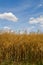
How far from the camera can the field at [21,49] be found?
1259 centimetres

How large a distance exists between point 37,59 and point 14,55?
3.78ft

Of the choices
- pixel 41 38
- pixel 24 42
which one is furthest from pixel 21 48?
pixel 41 38

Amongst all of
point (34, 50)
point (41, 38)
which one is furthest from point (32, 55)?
point (41, 38)

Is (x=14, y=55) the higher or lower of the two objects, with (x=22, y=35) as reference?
lower

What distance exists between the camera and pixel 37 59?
1266 centimetres

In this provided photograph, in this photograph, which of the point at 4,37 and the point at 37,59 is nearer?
the point at 37,59

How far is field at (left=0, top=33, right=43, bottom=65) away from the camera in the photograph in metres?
12.6

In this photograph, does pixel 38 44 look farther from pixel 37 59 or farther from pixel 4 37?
pixel 4 37

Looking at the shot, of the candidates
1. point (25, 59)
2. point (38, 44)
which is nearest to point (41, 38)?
point (38, 44)

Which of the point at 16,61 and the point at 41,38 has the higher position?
the point at 41,38

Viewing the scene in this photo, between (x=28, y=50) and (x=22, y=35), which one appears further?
(x=22, y=35)

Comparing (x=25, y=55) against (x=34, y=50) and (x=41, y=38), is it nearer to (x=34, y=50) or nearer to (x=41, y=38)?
(x=34, y=50)

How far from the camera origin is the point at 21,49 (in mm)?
13148

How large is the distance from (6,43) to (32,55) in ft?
4.69
